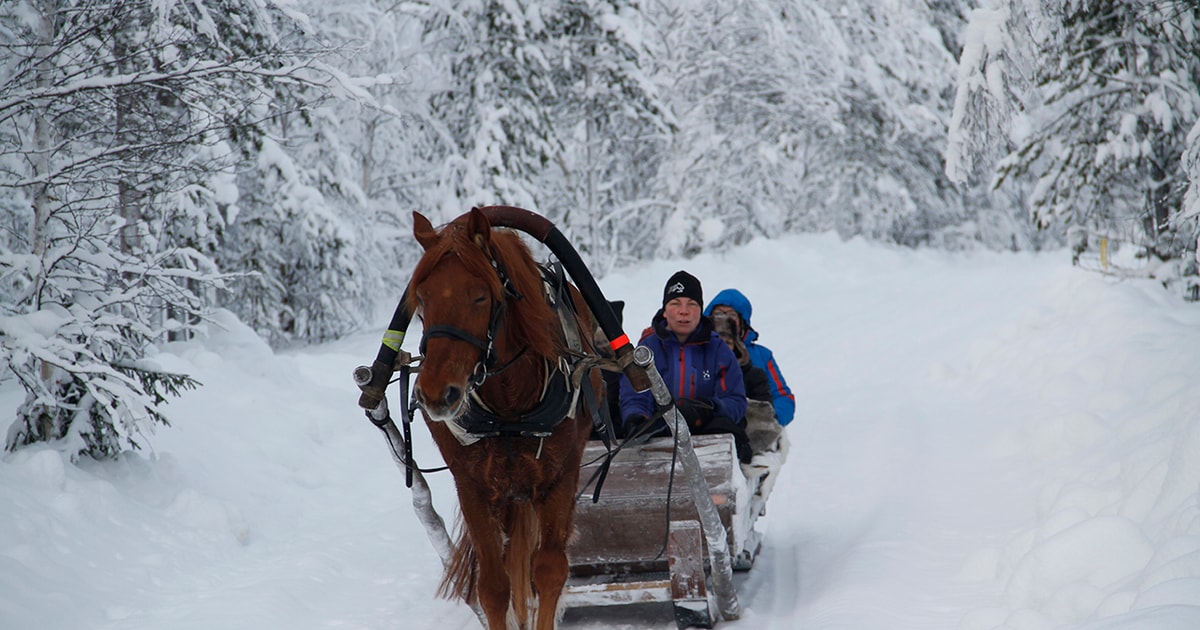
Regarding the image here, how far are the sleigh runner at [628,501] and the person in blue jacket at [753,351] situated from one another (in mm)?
640

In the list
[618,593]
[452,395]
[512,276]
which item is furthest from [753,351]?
[452,395]

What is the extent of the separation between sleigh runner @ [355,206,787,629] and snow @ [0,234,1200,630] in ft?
1.01

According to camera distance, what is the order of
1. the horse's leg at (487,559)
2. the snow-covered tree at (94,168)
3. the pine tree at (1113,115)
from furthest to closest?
the pine tree at (1113,115) < the snow-covered tree at (94,168) < the horse's leg at (487,559)

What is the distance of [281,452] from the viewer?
329 inches

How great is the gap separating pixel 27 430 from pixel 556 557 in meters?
4.43

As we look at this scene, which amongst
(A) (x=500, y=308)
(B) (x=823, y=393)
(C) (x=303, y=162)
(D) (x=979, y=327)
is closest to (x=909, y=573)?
(A) (x=500, y=308)

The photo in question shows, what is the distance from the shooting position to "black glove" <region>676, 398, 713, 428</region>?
18.4ft

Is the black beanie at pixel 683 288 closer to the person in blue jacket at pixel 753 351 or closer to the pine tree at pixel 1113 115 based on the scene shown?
the person in blue jacket at pixel 753 351

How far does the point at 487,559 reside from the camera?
162 inches

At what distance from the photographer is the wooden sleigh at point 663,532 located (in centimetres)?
462

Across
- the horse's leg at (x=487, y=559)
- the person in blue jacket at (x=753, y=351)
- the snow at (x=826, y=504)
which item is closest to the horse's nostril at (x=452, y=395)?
the horse's leg at (x=487, y=559)

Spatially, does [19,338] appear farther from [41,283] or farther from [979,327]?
[979,327]

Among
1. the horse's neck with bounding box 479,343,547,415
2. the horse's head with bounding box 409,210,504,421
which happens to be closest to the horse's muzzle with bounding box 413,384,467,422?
the horse's head with bounding box 409,210,504,421

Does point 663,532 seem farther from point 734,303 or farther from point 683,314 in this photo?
point 734,303
